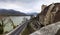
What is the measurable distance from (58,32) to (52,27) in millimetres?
174

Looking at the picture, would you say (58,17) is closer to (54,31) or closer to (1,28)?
(54,31)

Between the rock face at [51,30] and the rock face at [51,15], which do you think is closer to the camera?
the rock face at [51,30]

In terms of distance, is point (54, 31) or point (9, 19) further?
point (9, 19)

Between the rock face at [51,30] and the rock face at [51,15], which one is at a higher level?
the rock face at [51,30]

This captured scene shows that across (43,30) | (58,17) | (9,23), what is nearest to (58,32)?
(43,30)

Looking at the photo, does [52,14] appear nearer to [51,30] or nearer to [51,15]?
[51,15]

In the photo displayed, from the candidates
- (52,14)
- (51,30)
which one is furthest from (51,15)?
(51,30)

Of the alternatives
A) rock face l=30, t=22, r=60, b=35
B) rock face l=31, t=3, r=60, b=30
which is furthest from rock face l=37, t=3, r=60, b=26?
rock face l=30, t=22, r=60, b=35

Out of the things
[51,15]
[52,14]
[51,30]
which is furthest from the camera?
[51,15]

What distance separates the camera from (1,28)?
→ 16.9 meters

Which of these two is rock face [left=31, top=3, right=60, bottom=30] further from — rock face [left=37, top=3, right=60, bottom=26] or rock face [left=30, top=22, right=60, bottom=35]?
rock face [left=30, top=22, right=60, bottom=35]

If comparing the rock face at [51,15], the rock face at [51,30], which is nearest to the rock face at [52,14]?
the rock face at [51,15]

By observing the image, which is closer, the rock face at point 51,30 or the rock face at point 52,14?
the rock face at point 51,30

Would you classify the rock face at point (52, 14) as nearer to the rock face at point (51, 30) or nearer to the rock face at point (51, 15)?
the rock face at point (51, 15)
